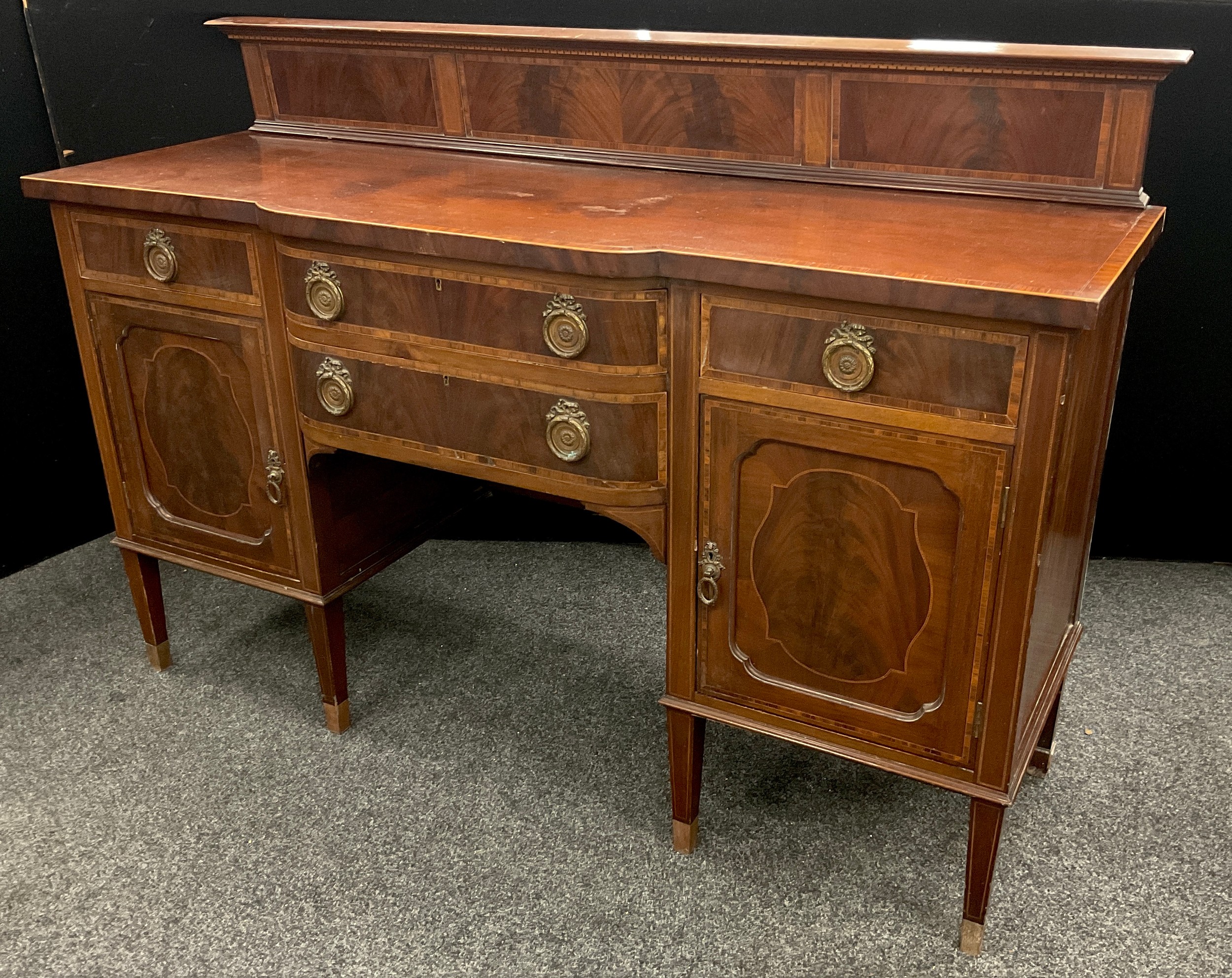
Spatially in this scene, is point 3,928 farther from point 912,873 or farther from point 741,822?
point 912,873

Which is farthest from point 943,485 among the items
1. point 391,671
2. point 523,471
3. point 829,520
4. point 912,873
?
point 391,671

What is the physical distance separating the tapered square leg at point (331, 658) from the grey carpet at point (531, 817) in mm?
39

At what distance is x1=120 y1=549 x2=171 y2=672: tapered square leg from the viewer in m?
2.13

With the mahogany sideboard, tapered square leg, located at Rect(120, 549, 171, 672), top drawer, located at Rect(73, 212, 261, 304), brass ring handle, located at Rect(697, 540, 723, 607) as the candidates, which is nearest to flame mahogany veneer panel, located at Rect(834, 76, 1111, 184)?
the mahogany sideboard

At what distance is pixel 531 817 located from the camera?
1.82m

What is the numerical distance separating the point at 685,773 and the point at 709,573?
1.12ft

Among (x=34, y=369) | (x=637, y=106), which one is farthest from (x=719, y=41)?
(x=34, y=369)

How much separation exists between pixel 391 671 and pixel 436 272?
36.3 inches

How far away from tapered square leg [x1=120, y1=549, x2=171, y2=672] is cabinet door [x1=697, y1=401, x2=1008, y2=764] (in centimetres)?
111

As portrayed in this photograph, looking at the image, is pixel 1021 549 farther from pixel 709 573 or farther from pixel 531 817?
pixel 531 817

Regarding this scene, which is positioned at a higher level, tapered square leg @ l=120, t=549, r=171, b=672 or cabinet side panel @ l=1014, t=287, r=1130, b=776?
cabinet side panel @ l=1014, t=287, r=1130, b=776

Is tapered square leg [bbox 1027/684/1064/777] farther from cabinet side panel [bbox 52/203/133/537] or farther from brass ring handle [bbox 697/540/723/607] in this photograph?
cabinet side panel [bbox 52/203/133/537]

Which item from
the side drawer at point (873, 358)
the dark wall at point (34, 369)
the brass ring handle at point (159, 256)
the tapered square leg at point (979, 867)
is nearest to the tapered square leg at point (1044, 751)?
the tapered square leg at point (979, 867)

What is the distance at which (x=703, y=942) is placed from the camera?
1586 mm
